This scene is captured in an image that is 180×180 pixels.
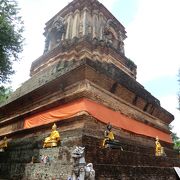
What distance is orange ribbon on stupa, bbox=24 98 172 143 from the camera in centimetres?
1003

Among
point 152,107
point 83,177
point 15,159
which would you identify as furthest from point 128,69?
point 83,177

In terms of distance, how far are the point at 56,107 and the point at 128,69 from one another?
804 cm

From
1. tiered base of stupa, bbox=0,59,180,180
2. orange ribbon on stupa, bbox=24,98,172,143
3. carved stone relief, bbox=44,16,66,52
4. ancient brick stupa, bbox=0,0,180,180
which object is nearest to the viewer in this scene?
tiered base of stupa, bbox=0,59,180,180

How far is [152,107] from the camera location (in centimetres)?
1480

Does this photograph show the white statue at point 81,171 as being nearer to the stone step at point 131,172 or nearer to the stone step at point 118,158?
the stone step at point 131,172

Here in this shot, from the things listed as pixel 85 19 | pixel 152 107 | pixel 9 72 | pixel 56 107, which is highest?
pixel 85 19

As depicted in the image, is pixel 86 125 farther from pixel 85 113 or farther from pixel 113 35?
pixel 113 35

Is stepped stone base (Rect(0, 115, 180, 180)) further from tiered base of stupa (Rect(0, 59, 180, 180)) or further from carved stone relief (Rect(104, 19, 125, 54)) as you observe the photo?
carved stone relief (Rect(104, 19, 125, 54))

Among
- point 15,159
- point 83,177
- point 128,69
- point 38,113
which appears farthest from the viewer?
point 128,69

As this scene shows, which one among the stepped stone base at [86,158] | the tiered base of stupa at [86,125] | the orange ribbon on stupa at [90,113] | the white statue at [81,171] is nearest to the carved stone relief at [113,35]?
the tiered base of stupa at [86,125]

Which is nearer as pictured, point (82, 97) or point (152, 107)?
point (82, 97)

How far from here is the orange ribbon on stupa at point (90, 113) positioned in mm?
10031

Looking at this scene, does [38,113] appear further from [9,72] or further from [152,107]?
[152,107]

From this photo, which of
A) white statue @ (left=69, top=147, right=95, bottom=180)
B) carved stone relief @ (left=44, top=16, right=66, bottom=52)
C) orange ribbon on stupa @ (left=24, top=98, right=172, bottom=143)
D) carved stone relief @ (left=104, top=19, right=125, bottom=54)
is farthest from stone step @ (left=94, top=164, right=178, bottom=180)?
carved stone relief @ (left=44, top=16, right=66, bottom=52)
